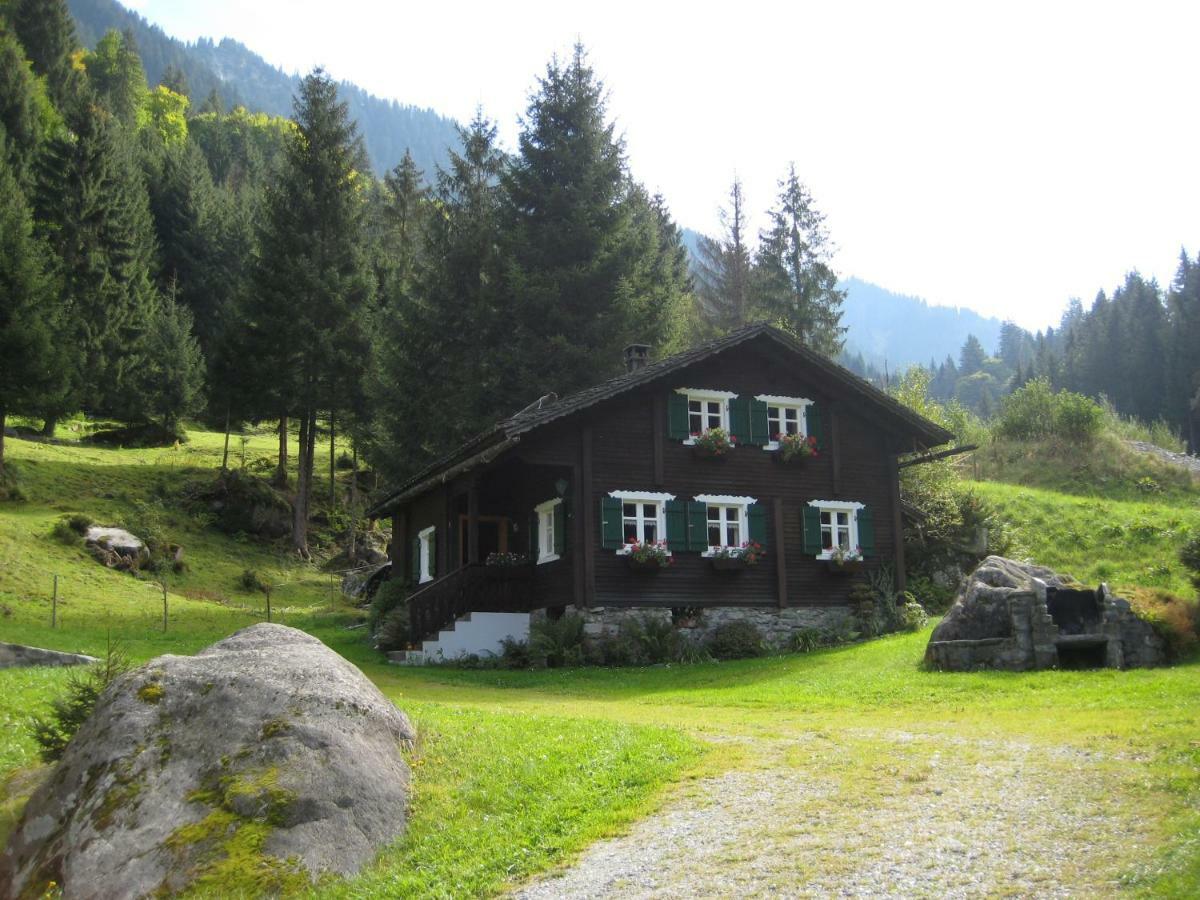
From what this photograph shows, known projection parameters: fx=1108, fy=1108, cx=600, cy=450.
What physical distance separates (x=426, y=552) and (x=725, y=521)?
374 inches

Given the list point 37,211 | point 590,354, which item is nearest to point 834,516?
point 590,354

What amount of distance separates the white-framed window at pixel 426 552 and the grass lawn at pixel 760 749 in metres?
4.30

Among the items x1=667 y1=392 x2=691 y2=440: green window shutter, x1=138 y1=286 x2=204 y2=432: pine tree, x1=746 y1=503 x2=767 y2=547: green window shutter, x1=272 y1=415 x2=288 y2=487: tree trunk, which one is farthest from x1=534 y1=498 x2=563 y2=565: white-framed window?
x1=138 y1=286 x2=204 y2=432: pine tree

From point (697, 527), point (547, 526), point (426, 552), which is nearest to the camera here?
point (697, 527)

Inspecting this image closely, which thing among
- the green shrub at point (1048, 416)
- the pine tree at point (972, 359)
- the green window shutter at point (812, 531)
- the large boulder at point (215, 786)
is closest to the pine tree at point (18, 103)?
the green shrub at point (1048, 416)

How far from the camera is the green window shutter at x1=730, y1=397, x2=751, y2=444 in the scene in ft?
92.4

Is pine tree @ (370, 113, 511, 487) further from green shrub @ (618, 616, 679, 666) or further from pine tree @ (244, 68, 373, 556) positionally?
green shrub @ (618, 616, 679, 666)

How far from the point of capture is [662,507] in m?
26.8

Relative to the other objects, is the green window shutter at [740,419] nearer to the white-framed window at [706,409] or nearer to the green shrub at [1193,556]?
the white-framed window at [706,409]

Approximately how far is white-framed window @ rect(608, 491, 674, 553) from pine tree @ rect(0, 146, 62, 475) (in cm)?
2408

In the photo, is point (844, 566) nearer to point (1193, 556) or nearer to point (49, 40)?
point (1193, 556)

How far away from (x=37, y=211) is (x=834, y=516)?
46.2 metres

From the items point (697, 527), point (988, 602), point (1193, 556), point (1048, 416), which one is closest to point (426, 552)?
point (697, 527)

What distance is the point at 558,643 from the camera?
25.0m
